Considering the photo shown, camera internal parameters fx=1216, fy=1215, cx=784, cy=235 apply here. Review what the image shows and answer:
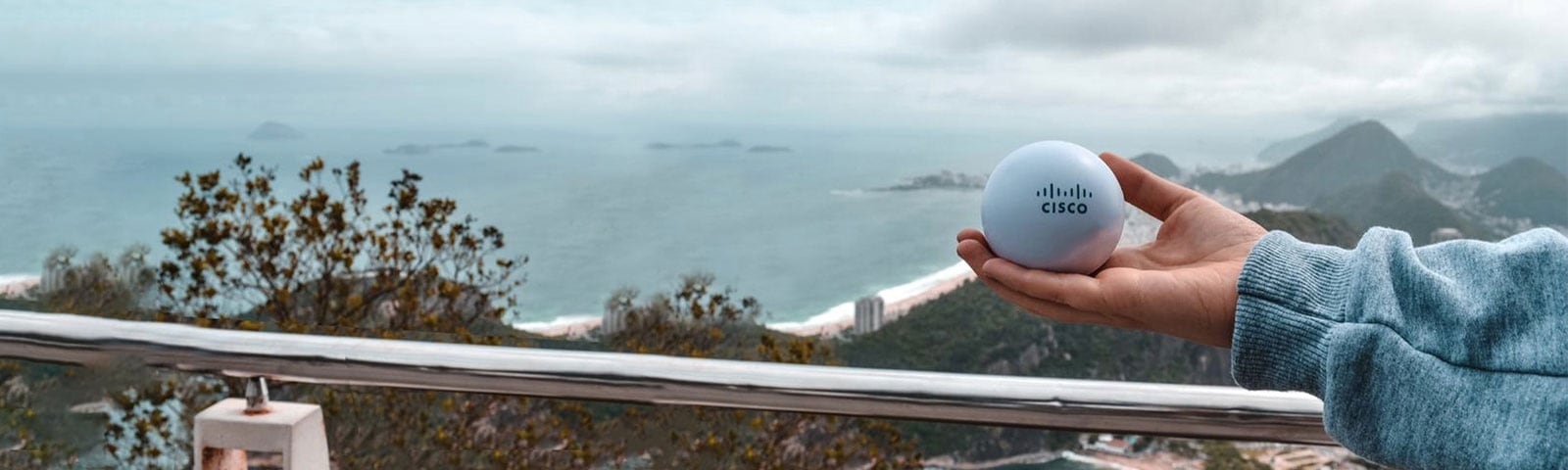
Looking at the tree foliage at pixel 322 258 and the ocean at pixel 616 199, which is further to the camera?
the ocean at pixel 616 199

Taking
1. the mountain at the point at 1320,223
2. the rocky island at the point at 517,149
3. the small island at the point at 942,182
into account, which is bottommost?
the mountain at the point at 1320,223

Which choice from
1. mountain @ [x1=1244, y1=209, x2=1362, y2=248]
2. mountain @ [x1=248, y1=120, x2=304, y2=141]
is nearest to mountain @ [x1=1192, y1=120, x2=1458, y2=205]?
mountain @ [x1=1244, y1=209, x2=1362, y2=248]

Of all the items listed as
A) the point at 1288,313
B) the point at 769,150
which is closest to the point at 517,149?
the point at 769,150

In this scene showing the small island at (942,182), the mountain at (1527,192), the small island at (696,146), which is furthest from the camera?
the small island at (696,146)

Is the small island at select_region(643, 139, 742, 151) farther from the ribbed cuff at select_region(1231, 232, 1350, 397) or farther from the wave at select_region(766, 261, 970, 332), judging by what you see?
the ribbed cuff at select_region(1231, 232, 1350, 397)

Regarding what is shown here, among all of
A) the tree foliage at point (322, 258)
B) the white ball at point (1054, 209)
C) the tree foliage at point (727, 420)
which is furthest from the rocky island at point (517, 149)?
the white ball at point (1054, 209)

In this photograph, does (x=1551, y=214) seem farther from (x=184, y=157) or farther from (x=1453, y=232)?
(x=184, y=157)

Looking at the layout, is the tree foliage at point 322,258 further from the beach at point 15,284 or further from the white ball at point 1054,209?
the white ball at point 1054,209
